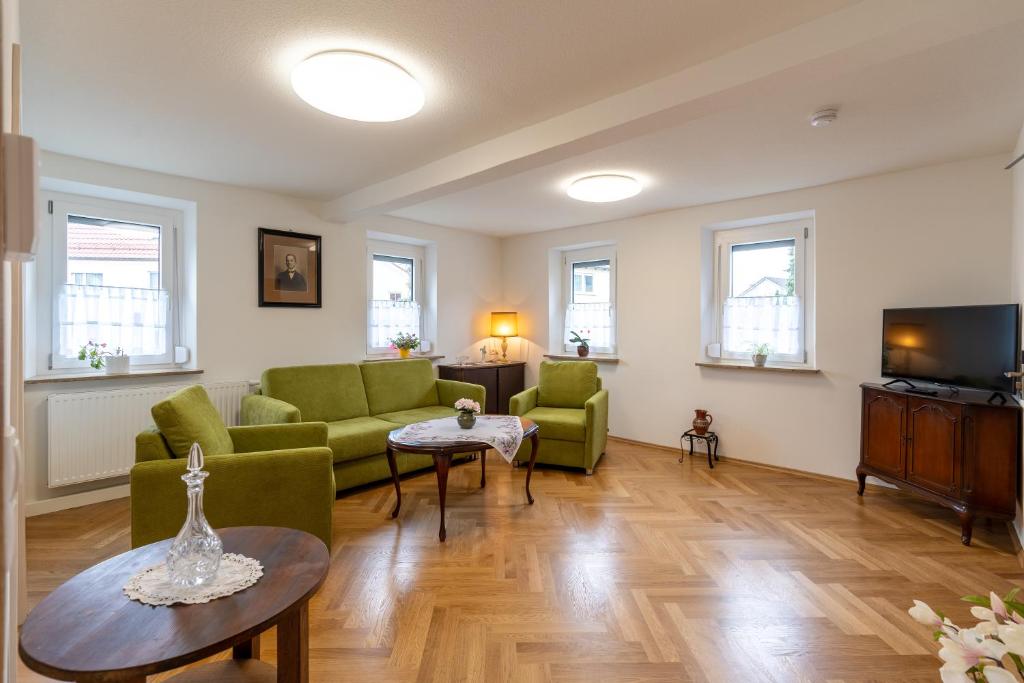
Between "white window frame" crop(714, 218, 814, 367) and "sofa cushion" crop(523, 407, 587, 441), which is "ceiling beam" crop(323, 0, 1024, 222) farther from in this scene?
"white window frame" crop(714, 218, 814, 367)

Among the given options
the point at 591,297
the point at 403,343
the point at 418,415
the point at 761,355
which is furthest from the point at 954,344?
the point at 403,343

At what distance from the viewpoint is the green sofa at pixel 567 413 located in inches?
167

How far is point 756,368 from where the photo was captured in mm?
4434

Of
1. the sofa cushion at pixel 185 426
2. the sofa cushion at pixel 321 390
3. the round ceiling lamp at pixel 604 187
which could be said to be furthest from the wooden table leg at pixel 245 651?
the round ceiling lamp at pixel 604 187

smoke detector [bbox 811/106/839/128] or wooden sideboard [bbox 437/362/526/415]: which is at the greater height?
smoke detector [bbox 811/106/839/128]

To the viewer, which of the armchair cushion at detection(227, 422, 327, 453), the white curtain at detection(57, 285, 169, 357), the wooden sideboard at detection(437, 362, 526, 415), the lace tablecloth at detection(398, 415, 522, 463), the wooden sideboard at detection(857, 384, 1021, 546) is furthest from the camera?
the wooden sideboard at detection(437, 362, 526, 415)

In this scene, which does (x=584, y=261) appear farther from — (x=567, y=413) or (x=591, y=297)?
(x=567, y=413)

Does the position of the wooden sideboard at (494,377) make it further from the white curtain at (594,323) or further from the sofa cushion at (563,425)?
the sofa cushion at (563,425)

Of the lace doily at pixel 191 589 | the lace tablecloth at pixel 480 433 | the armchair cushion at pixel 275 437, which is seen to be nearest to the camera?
the lace doily at pixel 191 589

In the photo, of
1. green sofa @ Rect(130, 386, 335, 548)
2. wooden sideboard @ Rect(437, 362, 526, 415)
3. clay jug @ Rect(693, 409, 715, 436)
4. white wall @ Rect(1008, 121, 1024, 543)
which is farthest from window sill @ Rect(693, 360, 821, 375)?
green sofa @ Rect(130, 386, 335, 548)

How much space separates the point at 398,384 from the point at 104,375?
2.16 m

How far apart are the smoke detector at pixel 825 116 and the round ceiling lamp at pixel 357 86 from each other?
208 cm

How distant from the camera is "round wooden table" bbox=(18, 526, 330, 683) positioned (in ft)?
3.34

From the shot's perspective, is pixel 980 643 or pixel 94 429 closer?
pixel 980 643
